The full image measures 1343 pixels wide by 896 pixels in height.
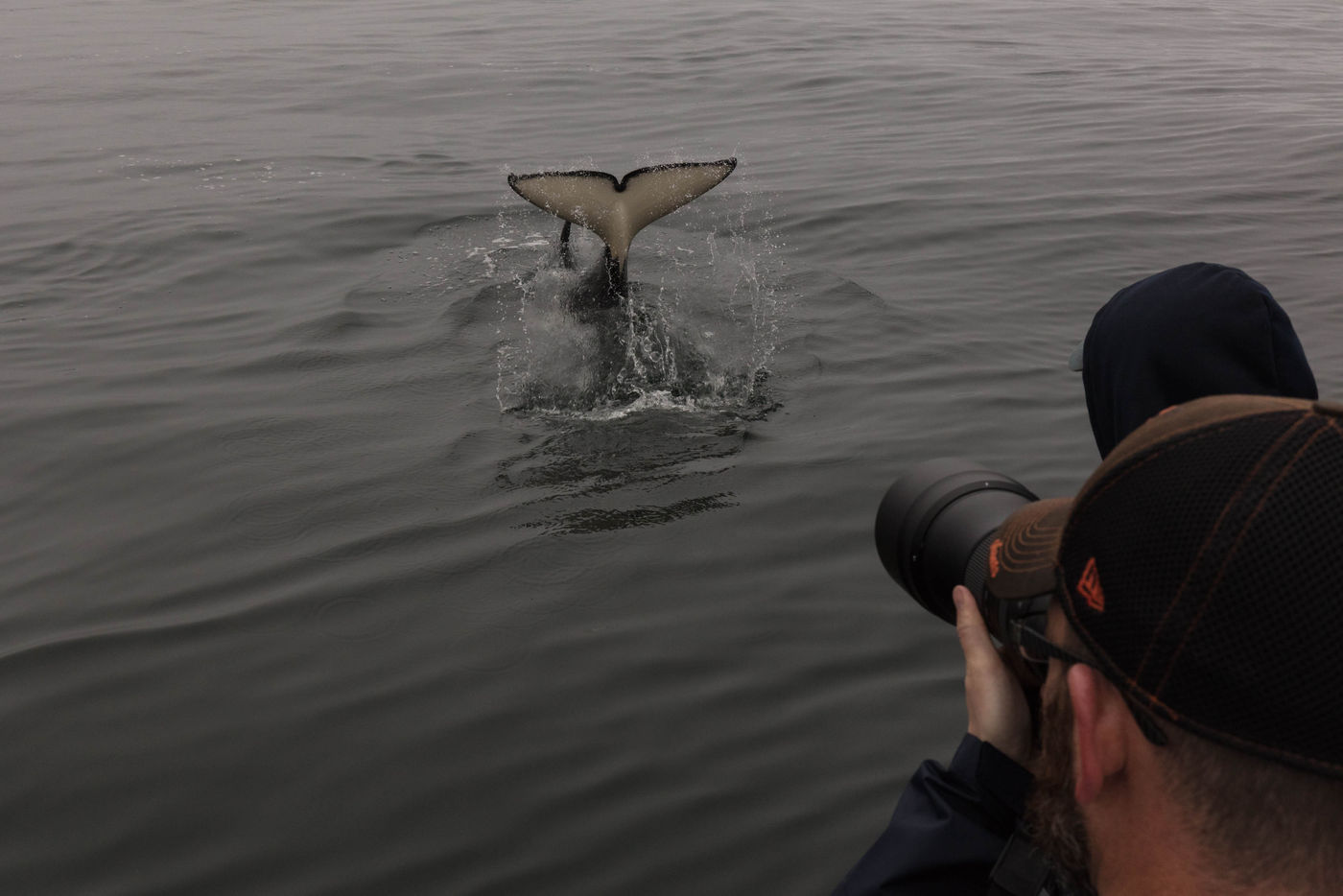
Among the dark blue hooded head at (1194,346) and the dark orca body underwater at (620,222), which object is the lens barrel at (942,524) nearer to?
the dark blue hooded head at (1194,346)

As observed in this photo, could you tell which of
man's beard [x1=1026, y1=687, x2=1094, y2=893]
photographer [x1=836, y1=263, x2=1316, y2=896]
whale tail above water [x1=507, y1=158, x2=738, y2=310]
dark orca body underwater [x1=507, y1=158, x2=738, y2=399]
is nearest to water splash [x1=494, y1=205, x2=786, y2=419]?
dark orca body underwater [x1=507, y1=158, x2=738, y2=399]

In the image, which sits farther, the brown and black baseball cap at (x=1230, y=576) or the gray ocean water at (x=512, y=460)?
the gray ocean water at (x=512, y=460)

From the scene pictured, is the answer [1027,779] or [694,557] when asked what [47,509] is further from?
[1027,779]

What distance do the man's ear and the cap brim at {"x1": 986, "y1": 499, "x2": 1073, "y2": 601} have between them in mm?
168

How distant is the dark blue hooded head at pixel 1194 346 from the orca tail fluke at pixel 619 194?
4.37 metres

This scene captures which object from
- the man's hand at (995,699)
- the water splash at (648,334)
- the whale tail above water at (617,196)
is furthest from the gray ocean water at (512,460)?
the man's hand at (995,699)

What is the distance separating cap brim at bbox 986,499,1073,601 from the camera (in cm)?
155

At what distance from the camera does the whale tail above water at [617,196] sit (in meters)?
6.96

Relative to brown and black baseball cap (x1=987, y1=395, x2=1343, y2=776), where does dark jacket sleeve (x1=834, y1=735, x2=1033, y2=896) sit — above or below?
below

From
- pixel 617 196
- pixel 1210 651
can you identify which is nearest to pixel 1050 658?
pixel 1210 651

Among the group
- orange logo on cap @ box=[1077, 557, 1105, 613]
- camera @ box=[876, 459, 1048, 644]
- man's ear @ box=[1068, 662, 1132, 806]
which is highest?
orange logo on cap @ box=[1077, 557, 1105, 613]

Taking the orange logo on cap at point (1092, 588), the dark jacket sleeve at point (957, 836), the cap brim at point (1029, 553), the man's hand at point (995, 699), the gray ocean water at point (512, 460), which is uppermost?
the orange logo on cap at point (1092, 588)

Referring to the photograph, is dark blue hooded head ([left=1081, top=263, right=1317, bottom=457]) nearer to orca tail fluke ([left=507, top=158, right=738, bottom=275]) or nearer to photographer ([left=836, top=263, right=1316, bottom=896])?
photographer ([left=836, top=263, right=1316, bottom=896])

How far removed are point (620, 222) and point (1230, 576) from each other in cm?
621
